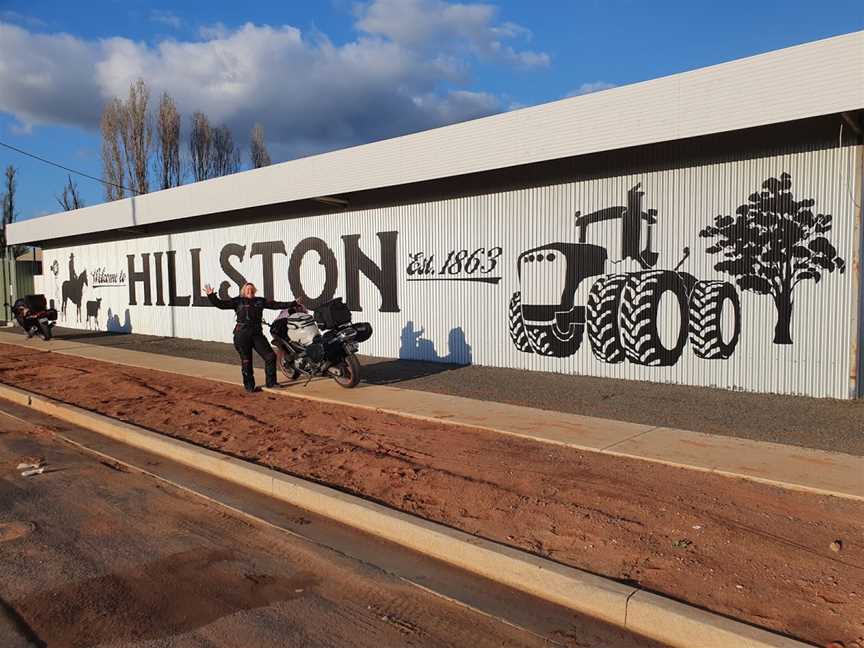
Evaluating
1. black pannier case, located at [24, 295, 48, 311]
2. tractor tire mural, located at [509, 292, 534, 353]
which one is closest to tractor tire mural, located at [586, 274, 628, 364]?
tractor tire mural, located at [509, 292, 534, 353]

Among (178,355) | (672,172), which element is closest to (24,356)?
(178,355)

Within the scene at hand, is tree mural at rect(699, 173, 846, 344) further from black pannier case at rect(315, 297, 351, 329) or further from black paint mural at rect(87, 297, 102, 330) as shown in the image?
black paint mural at rect(87, 297, 102, 330)

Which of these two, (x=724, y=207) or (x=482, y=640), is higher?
(x=724, y=207)

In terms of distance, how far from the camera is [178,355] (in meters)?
17.3

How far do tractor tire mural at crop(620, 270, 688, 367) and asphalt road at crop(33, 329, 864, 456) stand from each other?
50cm

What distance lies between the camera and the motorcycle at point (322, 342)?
11.1 m

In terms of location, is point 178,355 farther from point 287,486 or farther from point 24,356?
point 287,486

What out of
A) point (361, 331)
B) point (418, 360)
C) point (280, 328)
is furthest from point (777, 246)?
point (280, 328)

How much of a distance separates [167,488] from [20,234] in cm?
2734

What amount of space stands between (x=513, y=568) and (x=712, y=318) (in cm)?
749

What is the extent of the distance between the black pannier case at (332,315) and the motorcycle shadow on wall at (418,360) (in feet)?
5.13

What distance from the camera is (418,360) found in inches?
602

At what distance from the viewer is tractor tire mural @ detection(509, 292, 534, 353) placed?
43.7 feet

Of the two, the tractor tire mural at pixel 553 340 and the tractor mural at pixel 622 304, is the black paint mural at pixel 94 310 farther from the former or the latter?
the tractor tire mural at pixel 553 340
